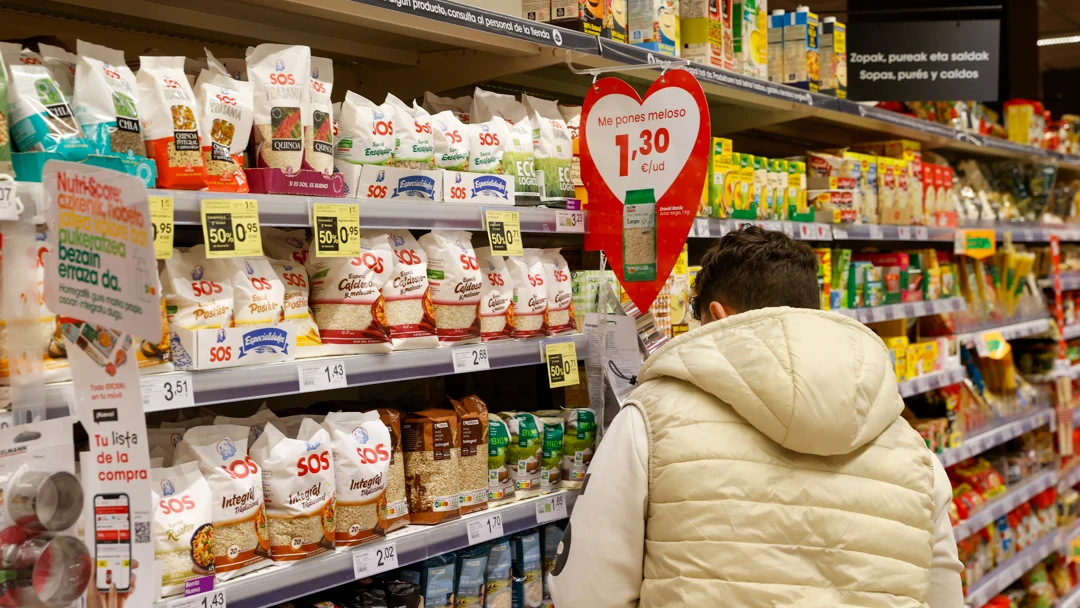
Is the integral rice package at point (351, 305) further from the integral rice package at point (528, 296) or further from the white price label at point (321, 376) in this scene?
the integral rice package at point (528, 296)

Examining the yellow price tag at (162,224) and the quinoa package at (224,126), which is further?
the quinoa package at (224,126)

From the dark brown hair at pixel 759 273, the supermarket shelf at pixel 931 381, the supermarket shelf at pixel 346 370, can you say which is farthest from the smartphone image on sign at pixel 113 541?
the supermarket shelf at pixel 931 381

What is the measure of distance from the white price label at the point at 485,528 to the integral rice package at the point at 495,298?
0.42 metres

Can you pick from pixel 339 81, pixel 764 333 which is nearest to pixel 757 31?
pixel 339 81

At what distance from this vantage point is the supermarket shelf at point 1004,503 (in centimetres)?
412

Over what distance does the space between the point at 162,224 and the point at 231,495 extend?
508mm

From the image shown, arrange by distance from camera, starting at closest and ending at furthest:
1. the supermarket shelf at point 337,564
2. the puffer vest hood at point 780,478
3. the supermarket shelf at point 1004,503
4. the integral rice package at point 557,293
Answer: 1. the puffer vest hood at point 780,478
2. the supermarket shelf at point 337,564
3. the integral rice package at point 557,293
4. the supermarket shelf at point 1004,503

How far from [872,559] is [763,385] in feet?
1.15

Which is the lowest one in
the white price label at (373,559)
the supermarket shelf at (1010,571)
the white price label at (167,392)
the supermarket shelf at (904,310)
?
the supermarket shelf at (1010,571)

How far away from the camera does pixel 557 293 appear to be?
2518 millimetres

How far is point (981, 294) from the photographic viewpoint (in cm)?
468

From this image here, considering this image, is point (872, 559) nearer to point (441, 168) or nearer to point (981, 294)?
point (441, 168)

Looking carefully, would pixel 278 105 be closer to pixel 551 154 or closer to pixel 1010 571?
pixel 551 154

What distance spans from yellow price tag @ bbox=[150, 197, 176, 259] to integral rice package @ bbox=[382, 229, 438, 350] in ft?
1.84
